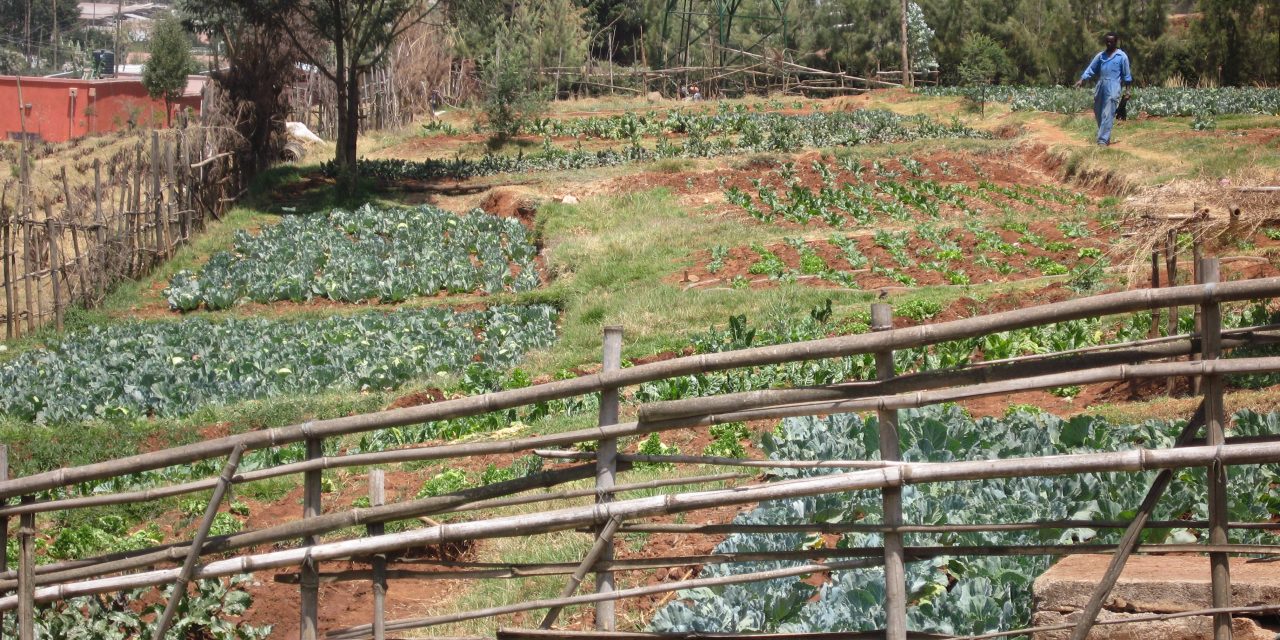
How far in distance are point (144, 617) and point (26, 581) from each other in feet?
5.38

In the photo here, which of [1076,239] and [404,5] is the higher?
[404,5]

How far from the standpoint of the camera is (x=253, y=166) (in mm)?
28016

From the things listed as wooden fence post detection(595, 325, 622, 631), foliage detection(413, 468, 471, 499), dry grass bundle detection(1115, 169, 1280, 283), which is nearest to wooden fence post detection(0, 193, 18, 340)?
foliage detection(413, 468, 471, 499)

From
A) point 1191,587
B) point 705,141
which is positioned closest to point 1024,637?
point 1191,587

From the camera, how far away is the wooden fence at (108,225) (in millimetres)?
16703

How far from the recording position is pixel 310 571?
523 centimetres

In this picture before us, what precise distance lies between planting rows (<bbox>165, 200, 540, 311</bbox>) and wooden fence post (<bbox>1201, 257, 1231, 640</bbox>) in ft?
47.6

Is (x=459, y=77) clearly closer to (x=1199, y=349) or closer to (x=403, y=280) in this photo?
(x=403, y=280)

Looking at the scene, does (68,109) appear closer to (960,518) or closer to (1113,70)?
(1113,70)

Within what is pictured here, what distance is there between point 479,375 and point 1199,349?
8089 millimetres

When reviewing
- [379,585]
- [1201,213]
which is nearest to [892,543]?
[379,585]

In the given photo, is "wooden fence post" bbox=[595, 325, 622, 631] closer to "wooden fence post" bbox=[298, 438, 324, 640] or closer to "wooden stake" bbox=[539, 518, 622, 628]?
"wooden stake" bbox=[539, 518, 622, 628]

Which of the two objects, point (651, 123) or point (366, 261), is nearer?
point (366, 261)

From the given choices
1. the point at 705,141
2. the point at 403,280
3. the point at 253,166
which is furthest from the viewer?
the point at 705,141
